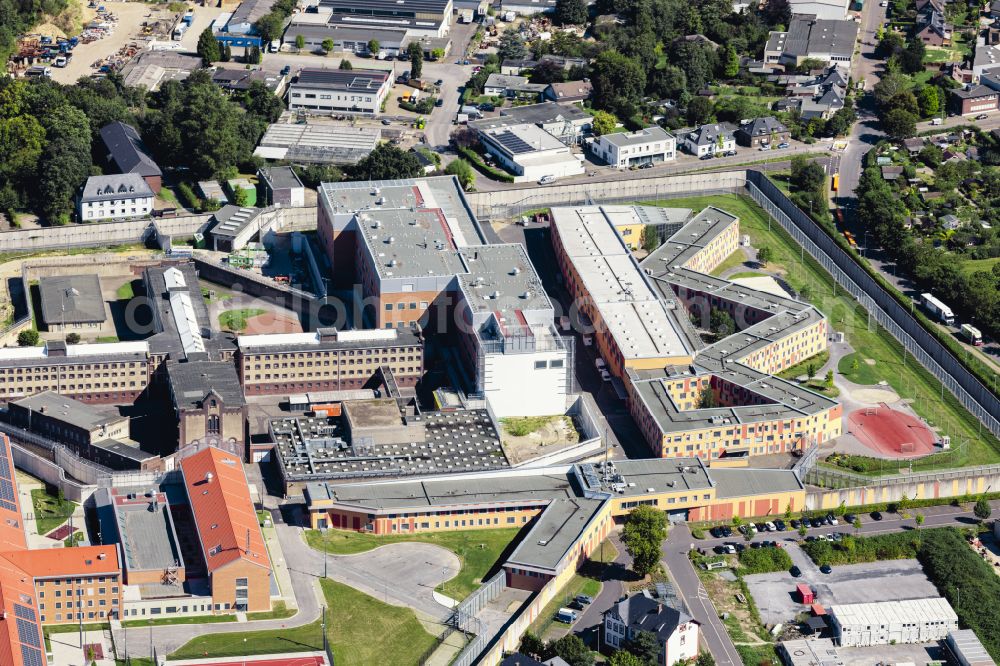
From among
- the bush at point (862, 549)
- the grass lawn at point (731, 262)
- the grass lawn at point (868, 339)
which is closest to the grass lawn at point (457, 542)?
the bush at point (862, 549)

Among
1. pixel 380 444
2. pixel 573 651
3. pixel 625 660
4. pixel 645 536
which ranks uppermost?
pixel 380 444

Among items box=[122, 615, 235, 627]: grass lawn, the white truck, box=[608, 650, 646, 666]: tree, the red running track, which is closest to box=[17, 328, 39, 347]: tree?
box=[122, 615, 235, 627]: grass lawn

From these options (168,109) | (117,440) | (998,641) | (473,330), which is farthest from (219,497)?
(168,109)

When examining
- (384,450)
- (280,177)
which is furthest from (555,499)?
(280,177)

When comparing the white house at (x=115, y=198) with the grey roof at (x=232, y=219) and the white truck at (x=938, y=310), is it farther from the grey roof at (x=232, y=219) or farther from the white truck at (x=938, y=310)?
the white truck at (x=938, y=310)

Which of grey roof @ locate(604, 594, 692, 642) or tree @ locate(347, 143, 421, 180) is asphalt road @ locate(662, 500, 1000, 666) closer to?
grey roof @ locate(604, 594, 692, 642)

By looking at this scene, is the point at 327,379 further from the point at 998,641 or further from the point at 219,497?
the point at 998,641

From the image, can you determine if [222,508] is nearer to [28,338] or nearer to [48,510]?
[48,510]
